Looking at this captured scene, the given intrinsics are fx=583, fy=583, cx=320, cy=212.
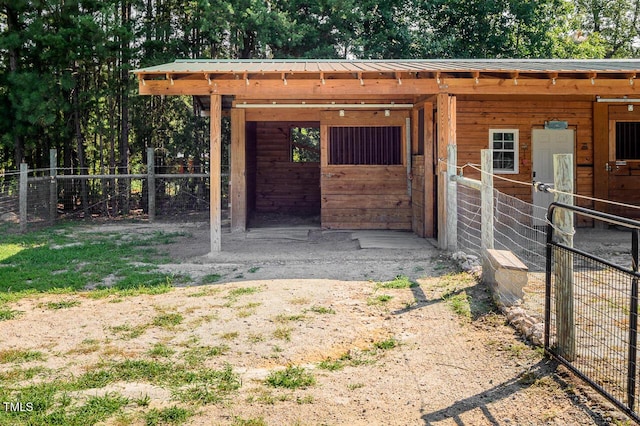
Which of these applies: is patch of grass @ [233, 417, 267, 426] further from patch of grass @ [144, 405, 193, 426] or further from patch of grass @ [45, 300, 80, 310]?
patch of grass @ [45, 300, 80, 310]

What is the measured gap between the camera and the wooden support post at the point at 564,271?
3.95 m

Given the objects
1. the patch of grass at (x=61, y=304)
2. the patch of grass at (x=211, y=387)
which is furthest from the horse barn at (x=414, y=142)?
the patch of grass at (x=211, y=387)

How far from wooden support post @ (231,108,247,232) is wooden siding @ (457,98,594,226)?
13.9ft

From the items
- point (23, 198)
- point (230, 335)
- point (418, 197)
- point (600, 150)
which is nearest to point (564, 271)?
point (230, 335)

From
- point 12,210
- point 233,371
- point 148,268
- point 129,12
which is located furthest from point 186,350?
point 129,12

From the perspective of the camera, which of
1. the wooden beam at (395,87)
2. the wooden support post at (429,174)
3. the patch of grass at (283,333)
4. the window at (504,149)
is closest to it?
the patch of grass at (283,333)

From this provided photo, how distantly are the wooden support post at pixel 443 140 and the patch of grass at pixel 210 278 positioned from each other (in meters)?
3.48

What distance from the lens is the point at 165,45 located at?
1631cm

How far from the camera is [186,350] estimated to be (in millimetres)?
4457

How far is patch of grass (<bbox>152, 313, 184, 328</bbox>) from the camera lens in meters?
5.15

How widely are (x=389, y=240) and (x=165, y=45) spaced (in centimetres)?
993

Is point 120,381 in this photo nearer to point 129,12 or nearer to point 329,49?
point 329,49

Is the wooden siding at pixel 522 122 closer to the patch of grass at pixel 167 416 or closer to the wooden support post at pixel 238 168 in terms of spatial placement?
the wooden support post at pixel 238 168

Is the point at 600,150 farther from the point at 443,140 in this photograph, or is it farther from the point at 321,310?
the point at 321,310
